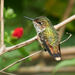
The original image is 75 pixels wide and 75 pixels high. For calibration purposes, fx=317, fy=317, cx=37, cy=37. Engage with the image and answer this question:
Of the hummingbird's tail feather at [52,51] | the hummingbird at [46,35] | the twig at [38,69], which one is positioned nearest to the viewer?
the hummingbird's tail feather at [52,51]

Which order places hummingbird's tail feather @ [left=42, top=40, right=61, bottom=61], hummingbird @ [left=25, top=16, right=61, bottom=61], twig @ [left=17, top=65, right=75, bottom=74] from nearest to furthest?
hummingbird's tail feather @ [left=42, top=40, right=61, bottom=61] → hummingbird @ [left=25, top=16, right=61, bottom=61] → twig @ [left=17, top=65, right=75, bottom=74]

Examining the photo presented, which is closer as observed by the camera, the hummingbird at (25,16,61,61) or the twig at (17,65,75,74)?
the hummingbird at (25,16,61,61)

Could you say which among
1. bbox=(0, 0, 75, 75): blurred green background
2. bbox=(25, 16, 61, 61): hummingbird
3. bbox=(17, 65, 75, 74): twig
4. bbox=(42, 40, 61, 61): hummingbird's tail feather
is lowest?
bbox=(42, 40, 61, 61): hummingbird's tail feather

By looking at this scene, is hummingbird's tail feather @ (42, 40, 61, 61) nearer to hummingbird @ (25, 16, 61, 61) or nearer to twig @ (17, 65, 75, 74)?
hummingbird @ (25, 16, 61, 61)

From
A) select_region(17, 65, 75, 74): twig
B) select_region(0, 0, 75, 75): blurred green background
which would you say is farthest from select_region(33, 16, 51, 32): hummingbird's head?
select_region(17, 65, 75, 74): twig

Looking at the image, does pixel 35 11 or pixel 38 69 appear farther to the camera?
pixel 35 11

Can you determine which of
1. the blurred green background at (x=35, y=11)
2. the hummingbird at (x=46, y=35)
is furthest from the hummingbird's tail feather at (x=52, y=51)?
the blurred green background at (x=35, y=11)

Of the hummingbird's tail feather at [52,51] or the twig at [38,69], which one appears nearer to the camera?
the hummingbird's tail feather at [52,51]

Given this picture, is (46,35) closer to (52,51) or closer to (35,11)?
(52,51)

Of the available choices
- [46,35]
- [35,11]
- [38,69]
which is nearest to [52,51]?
[46,35]

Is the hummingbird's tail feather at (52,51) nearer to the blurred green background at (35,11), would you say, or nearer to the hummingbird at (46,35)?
the hummingbird at (46,35)
